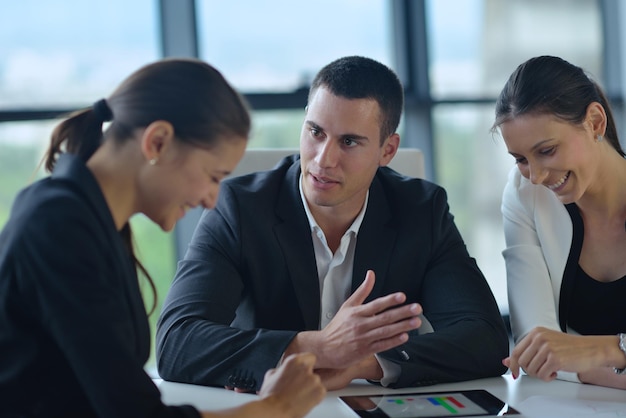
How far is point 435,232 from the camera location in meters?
2.26

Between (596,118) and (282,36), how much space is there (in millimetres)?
2249

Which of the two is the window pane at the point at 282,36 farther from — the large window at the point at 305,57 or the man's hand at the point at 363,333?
the man's hand at the point at 363,333

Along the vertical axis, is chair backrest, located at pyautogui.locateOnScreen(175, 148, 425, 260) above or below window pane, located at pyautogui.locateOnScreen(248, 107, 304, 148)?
above

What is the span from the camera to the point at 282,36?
13.5 ft

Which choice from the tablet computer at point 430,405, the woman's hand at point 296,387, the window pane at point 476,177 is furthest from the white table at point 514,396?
the window pane at point 476,177

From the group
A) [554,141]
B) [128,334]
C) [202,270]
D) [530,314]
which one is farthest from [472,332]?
→ [128,334]

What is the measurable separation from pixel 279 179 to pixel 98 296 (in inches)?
44.2

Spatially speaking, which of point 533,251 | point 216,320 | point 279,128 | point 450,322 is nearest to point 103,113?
point 216,320

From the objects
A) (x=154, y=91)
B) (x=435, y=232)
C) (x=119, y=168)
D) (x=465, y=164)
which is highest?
(x=154, y=91)

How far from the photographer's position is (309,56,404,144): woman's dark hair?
221 cm

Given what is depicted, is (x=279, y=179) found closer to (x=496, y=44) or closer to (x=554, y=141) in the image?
(x=554, y=141)

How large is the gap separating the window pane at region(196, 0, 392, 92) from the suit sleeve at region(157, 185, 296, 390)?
187 cm

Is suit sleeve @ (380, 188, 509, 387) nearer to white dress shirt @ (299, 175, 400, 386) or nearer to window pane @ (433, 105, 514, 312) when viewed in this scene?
white dress shirt @ (299, 175, 400, 386)

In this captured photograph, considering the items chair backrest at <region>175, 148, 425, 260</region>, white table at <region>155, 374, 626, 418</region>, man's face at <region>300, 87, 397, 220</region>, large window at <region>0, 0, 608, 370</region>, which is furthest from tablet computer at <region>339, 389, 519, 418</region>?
large window at <region>0, 0, 608, 370</region>
